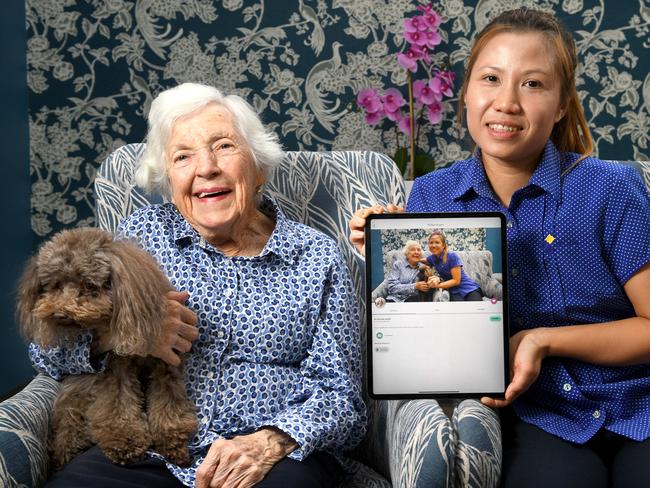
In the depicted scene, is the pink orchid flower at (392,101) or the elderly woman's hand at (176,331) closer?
the elderly woman's hand at (176,331)

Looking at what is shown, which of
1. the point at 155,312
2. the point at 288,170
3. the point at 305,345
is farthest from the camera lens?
the point at 288,170

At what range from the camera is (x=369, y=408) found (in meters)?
1.93

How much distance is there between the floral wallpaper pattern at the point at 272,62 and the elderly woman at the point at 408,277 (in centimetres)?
165

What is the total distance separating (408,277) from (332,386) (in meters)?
0.30

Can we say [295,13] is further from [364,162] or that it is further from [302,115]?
[364,162]

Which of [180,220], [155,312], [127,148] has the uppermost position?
Result: [127,148]

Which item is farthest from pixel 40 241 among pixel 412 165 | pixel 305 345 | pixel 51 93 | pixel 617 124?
pixel 617 124

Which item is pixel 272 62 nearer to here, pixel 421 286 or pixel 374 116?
pixel 374 116

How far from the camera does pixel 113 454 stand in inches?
61.7

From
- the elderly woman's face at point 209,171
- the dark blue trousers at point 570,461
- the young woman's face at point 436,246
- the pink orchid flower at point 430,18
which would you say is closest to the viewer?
the dark blue trousers at point 570,461

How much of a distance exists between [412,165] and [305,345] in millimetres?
1433

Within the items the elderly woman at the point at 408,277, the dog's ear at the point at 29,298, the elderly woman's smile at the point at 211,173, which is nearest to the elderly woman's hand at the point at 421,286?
the elderly woman at the point at 408,277

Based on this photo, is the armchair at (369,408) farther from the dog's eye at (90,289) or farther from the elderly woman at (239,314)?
the dog's eye at (90,289)

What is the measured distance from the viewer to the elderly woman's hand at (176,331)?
161 cm
